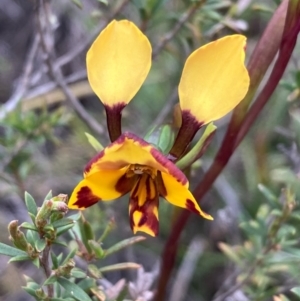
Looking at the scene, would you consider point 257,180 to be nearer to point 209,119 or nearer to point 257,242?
point 257,242

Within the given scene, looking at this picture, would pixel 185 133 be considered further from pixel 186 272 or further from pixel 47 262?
pixel 186 272

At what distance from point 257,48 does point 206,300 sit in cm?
103

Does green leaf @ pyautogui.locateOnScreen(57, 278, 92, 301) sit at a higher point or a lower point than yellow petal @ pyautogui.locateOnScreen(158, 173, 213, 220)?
lower

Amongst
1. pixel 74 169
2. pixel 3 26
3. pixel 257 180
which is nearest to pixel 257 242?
pixel 257 180

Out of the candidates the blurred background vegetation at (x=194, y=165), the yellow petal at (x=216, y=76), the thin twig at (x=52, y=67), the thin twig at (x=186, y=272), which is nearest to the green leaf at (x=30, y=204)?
the yellow petal at (x=216, y=76)

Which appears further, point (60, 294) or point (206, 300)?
point (206, 300)

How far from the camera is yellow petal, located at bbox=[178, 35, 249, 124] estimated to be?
0.68 m

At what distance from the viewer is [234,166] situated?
6.55 feet

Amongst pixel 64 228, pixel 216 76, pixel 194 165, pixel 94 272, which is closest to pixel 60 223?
pixel 64 228

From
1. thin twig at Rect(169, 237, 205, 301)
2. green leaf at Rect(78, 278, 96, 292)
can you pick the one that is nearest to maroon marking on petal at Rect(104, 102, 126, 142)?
green leaf at Rect(78, 278, 96, 292)

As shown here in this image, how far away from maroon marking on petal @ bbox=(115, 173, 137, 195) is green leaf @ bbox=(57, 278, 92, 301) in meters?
0.14

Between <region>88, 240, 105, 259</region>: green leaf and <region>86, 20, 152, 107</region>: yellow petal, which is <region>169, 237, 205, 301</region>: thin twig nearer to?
<region>88, 240, 105, 259</region>: green leaf

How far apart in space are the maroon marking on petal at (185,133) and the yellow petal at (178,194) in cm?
4

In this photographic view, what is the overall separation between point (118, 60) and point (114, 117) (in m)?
0.09
